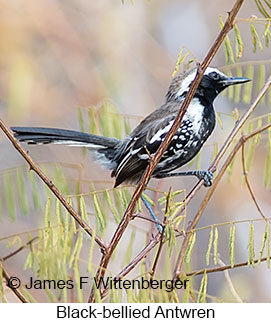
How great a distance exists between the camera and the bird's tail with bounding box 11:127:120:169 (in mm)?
2818

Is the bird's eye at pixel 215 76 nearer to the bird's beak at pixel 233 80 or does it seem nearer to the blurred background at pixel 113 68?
the bird's beak at pixel 233 80

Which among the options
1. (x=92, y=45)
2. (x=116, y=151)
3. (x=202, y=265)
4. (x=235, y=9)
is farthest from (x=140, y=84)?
(x=235, y=9)

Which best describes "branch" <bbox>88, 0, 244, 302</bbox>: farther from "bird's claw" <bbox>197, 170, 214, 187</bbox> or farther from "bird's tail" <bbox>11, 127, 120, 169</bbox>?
"bird's tail" <bbox>11, 127, 120, 169</bbox>

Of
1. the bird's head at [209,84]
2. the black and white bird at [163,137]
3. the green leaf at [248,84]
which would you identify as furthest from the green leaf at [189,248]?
the bird's head at [209,84]

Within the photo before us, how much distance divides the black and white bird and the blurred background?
3.56 feet

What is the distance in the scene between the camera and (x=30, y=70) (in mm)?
4555

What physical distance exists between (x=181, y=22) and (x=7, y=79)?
155cm

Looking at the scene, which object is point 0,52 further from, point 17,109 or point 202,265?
point 202,265

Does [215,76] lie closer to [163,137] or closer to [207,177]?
[163,137]

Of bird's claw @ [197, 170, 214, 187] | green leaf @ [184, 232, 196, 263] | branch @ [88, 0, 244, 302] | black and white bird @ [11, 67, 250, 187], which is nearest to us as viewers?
branch @ [88, 0, 244, 302]

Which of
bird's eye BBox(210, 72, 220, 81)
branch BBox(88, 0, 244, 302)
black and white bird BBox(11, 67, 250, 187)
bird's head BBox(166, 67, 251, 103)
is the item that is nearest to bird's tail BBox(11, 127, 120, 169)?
black and white bird BBox(11, 67, 250, 187)

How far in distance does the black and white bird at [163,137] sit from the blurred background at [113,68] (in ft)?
3.56

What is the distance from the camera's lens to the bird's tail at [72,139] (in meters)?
2.82

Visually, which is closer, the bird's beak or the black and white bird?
the bird's beak
